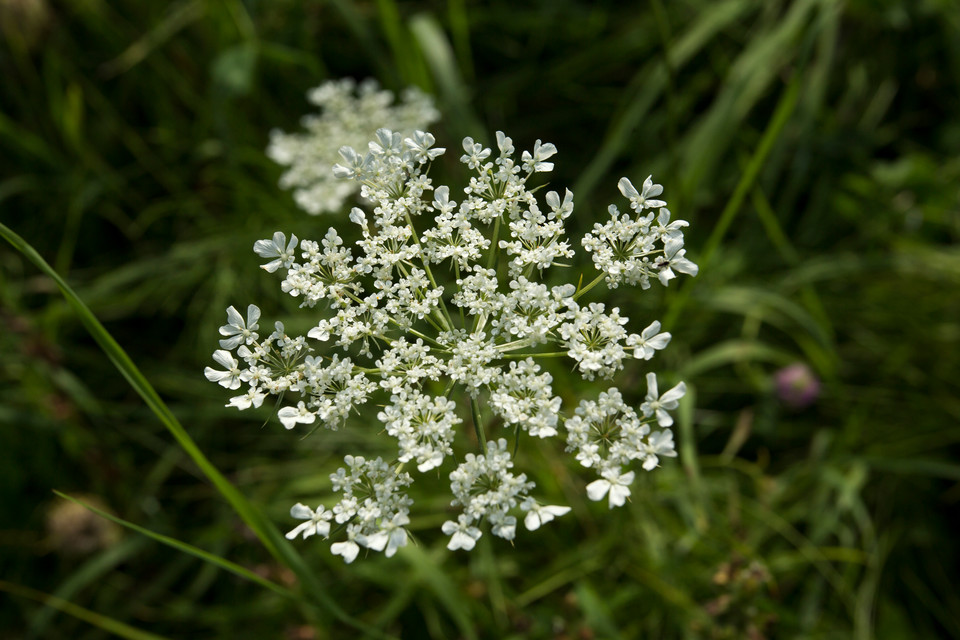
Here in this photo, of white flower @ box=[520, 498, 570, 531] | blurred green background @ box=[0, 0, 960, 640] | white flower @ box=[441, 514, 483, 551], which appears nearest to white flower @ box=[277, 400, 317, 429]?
white flower @ box=[441, 514, 483, 551]

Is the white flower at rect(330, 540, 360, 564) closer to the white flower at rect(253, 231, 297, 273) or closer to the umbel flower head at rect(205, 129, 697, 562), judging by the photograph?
the umbel flower head at rect(205, 129, 697, 562)

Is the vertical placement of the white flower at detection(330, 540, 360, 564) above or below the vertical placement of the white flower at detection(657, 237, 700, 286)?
below

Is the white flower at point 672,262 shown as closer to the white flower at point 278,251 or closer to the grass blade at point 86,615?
the white flower at point 278,251

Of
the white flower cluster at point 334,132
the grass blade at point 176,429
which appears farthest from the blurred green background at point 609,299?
the grass blade at point 176,429

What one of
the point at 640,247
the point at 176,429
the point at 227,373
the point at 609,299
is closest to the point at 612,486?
the point at 640,247

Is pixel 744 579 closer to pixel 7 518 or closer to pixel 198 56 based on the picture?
pixel 7 518

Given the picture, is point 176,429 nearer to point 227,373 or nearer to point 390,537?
point 227,373
